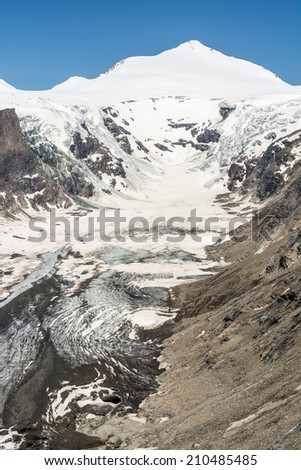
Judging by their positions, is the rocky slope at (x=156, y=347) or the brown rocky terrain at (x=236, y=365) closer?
the brown rocky terrain at (x=236, y=365)

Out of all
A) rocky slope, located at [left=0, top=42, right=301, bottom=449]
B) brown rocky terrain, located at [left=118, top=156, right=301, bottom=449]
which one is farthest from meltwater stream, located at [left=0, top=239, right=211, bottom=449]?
brown rocky terrain, located at [left=118, top=156, right=301, bottom=449]

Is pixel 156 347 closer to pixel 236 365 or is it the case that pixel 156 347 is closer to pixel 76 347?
pixel 76 347

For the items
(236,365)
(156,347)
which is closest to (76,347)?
(156,347)

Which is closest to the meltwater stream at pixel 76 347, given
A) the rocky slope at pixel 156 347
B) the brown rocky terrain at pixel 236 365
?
the rocky slope at pixel 156 347

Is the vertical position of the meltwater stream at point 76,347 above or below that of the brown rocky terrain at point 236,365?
below

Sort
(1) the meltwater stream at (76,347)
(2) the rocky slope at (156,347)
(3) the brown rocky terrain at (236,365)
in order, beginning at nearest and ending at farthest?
(3) the brown rocky terrain at (236,365)
(2) the rocky slope at (156,347)
(1) the meltwater stream at (76,347)

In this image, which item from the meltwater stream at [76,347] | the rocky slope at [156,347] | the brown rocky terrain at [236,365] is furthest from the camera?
the meltwater stream at [76,347]

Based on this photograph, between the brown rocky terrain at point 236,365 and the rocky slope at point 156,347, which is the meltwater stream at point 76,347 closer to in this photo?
the rocky slope at point 156,347

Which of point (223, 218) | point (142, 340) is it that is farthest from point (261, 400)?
point (223, 218)

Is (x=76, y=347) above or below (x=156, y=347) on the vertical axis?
below

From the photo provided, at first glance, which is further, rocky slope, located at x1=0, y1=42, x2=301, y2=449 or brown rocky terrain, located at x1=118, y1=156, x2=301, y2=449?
rocky slope, located at x1=0, y1=42, x2=301, y2=449

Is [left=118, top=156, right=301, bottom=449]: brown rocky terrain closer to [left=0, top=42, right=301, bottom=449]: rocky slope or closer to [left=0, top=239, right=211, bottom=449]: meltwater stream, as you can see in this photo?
[left=0, top=42, right=301, bottom=449]: rocky slope
